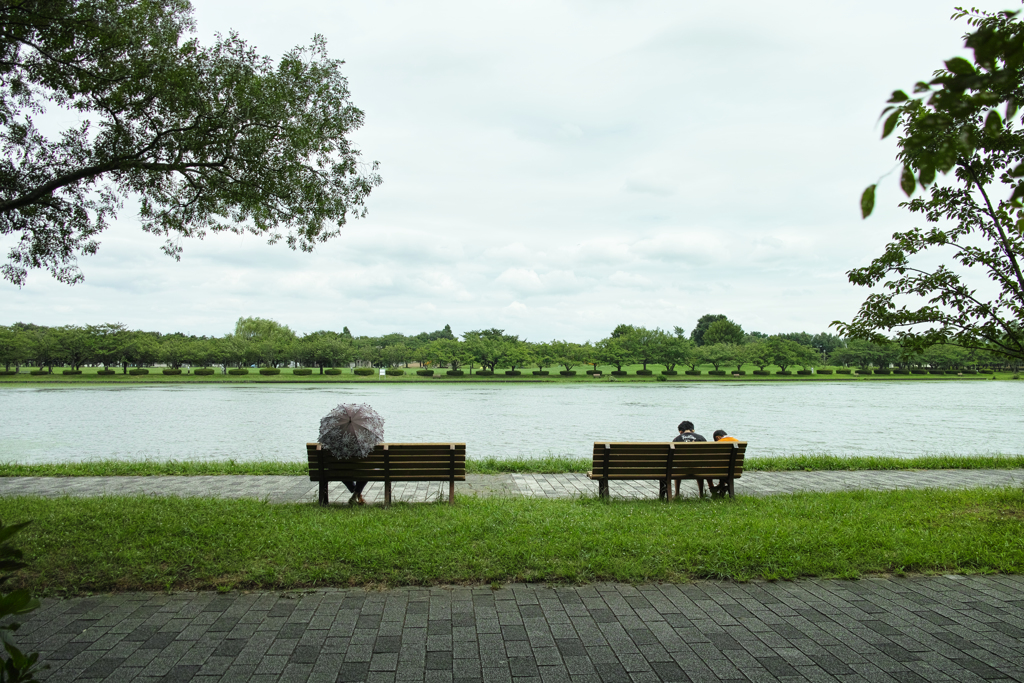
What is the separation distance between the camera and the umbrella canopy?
7289mm

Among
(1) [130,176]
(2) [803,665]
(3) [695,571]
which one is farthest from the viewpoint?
Result: (1) [130,176]

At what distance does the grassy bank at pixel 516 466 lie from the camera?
33.7 feet

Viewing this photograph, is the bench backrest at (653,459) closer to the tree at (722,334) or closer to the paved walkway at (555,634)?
the paved walkway at (555,634)

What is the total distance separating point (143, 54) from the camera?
7316 mm

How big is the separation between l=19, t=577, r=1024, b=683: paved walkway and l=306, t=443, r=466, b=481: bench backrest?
2785 millimetres

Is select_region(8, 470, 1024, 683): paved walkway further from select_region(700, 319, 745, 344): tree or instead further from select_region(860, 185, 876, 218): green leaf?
select_region(700, 319, 745, 344): tree

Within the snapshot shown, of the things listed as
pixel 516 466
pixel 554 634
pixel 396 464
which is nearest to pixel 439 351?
pixel 516 466

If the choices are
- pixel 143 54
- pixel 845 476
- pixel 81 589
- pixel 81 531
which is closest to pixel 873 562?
pixel 845 476

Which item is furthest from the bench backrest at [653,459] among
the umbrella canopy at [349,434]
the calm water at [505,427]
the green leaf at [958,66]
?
the green leaf at [958,66]

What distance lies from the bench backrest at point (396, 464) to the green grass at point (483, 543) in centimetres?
48

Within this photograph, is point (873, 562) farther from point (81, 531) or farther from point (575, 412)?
point (575, 412)

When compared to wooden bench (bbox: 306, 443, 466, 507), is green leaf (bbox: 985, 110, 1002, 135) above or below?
above

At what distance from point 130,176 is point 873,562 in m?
10.2

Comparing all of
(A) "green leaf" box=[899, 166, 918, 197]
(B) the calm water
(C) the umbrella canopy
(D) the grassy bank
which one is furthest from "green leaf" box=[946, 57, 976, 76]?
(B) the calm water
